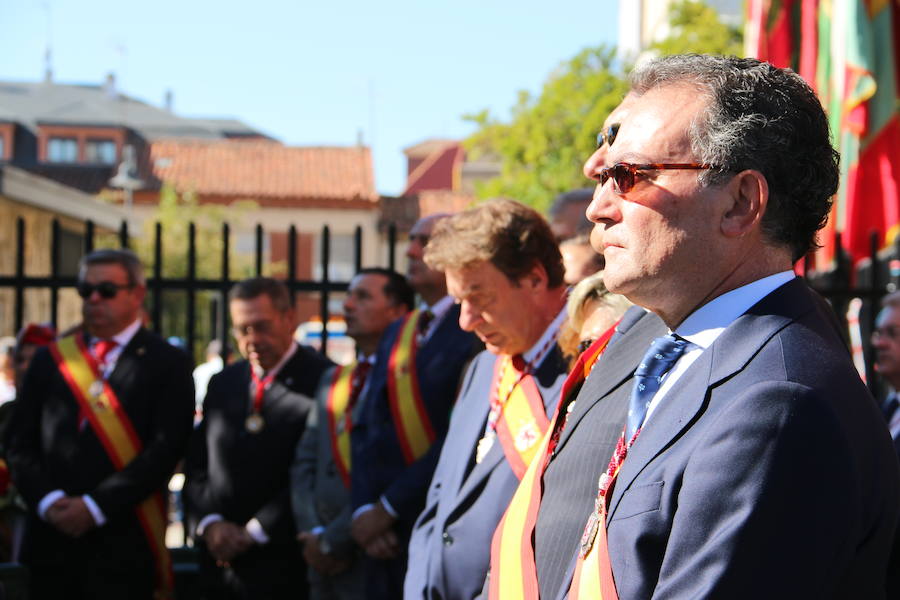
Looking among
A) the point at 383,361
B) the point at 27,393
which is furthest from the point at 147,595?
the point at 383,361

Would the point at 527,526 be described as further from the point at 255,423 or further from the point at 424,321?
the point at 255,423

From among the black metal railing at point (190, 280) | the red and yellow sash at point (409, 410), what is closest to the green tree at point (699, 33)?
the black metal railing at point (190, 280)

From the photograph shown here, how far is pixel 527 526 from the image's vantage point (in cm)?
244

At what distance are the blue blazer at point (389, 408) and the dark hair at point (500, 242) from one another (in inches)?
41.8

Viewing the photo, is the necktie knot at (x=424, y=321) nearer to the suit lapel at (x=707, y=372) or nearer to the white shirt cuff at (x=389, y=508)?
the white shirt cuff at (x=389, y=508)

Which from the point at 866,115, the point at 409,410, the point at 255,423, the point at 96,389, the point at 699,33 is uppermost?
the point at 699,33

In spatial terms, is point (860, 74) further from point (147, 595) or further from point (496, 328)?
point (147, 595)

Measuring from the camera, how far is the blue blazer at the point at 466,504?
3.24 m

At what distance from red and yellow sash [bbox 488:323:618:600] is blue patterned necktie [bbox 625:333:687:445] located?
1.62ft

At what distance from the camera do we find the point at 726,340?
5.95 ft

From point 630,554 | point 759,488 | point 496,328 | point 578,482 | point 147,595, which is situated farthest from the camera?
point 147,595

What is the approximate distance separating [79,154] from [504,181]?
32886 mm

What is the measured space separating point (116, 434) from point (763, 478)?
14.1 feet

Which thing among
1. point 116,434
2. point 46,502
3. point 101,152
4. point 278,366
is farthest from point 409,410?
point 101,152
